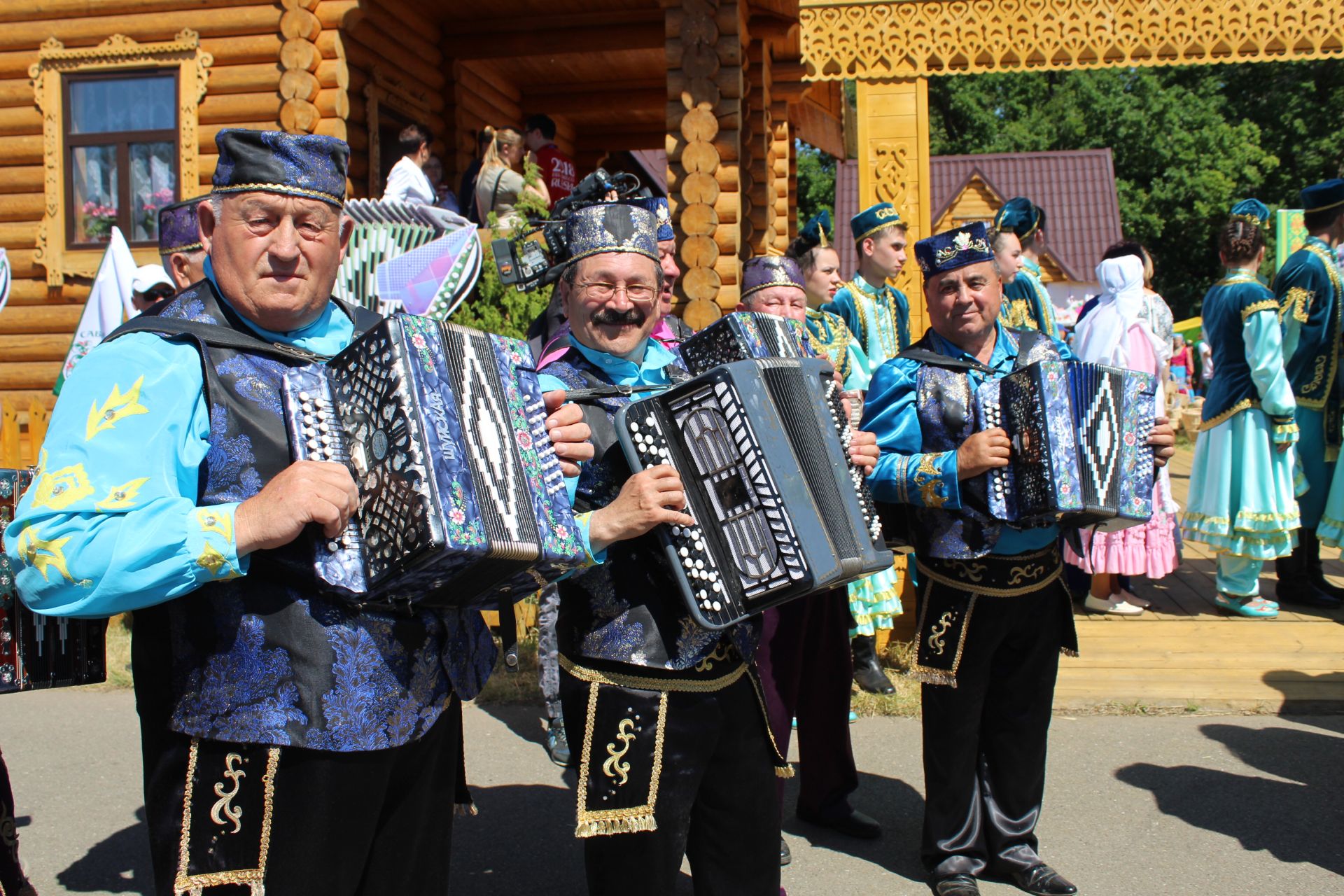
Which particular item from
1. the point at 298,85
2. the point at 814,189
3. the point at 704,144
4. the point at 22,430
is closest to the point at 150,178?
the point at 298,85

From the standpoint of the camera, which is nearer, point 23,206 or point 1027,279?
point 1027,279

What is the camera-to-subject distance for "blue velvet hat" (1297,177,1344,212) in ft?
22.1

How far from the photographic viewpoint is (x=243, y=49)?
9.90m

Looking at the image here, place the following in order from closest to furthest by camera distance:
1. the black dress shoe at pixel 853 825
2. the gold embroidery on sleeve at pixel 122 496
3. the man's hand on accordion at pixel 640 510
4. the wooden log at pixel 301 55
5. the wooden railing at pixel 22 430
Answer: the gold embroidery on sleeve at pixel 122 496 < the man's hand on accordion at pixel 640 510 < the black dress shoe at pixel 853 825 < the wooden log at pixel 301 55 < the wooden railing at pixel 22 430

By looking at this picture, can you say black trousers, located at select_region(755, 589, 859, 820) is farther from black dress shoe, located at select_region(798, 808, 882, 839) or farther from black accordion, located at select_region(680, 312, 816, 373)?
black accordion, located at select_region(680, 312, 816, 373)

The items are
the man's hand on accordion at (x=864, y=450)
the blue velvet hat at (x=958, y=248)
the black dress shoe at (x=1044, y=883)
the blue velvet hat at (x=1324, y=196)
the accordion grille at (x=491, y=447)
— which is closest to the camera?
the accordion grille at (x=491, y=447)

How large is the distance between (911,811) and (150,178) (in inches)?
360

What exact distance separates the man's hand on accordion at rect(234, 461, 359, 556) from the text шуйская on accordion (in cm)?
83

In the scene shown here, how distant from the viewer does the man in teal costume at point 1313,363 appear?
692 cm

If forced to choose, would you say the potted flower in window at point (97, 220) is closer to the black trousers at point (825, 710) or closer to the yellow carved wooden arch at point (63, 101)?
the yellow carved wooden arch at point (63, 101)

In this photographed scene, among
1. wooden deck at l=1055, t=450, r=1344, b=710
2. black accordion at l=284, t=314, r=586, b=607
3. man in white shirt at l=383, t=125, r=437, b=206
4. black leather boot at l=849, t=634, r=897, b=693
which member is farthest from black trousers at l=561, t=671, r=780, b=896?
man in white shirt at l=383, t=125, r=437, b=206

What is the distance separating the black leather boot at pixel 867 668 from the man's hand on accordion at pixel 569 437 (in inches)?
146

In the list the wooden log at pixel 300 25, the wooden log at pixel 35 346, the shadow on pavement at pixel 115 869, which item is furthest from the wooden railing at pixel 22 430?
the shadow on pavement at pixel 115 869

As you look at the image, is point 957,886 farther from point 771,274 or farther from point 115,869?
point 115,869
